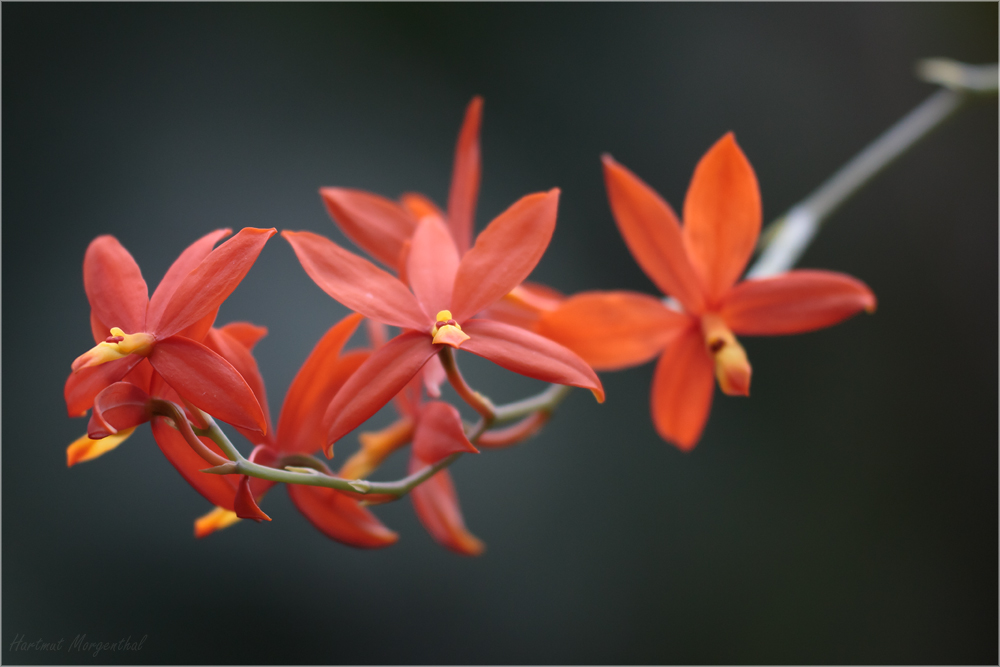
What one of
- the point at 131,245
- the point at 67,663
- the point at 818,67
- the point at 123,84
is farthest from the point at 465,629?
the point at 818,67

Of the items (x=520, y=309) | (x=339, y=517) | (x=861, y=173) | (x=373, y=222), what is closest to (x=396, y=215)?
(x=373, y=222)

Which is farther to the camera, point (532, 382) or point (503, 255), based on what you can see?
point (532, 382)

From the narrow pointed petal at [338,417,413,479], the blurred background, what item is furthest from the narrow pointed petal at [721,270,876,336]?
the blurred background

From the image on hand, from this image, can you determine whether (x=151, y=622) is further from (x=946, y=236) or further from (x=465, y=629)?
(x=946, y=236)

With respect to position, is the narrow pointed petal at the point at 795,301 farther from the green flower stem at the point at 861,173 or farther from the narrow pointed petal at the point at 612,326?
the green flower stem at the point at 861,173

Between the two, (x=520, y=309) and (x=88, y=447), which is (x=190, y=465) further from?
(x=520, y=309)

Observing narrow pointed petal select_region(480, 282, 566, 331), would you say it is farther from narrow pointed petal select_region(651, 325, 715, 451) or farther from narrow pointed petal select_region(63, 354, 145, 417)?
narrow pointed petal select_region(63, 354, 145, 417)
